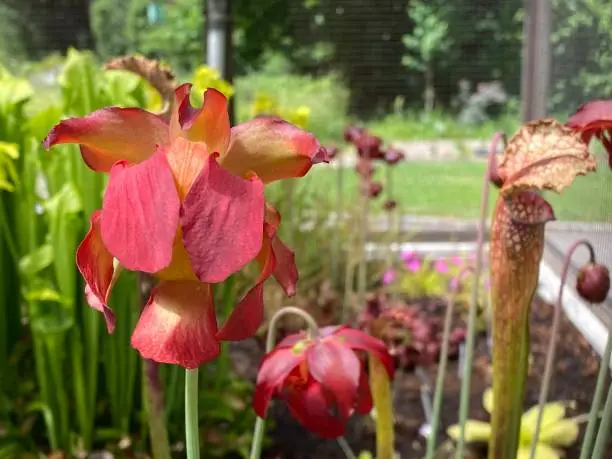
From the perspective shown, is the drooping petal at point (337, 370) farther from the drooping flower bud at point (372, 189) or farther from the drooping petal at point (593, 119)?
the drooping flower bud at point (372, 189)

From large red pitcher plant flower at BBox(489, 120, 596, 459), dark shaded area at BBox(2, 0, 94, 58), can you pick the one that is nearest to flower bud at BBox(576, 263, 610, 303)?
large red pitcher plant flower at BBox(489, 120, 596, 459)

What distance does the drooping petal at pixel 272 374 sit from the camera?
0.43m

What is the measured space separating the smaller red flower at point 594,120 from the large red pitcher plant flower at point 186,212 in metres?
0.17

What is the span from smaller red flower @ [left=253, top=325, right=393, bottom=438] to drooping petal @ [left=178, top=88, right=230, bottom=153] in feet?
0.62

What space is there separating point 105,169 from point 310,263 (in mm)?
1388

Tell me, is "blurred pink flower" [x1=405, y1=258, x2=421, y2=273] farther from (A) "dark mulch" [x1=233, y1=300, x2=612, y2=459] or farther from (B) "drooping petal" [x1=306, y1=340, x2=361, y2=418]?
(B) "drooping petal" [x1=306, y1=340, x2=361, y2=418]

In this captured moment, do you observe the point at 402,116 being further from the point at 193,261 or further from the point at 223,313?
the point at 193,261

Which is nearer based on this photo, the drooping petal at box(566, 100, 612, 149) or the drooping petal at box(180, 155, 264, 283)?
the drooping petal at box(180, 155, 264, 283)

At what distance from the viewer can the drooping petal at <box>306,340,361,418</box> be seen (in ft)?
1.46

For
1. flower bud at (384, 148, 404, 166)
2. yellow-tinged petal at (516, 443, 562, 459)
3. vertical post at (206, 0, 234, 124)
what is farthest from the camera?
vertical post at (206, 0, 234, 124)

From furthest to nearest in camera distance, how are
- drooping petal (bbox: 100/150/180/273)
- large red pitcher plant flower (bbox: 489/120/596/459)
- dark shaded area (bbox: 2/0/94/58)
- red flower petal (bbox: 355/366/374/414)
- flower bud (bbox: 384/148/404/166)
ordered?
dark shaded area (bbox: 2/0/94/58), flower bud (bbox: 384/148/404/166), red flower petal (bbox: 355/366/374/414), large red pitcher plant flower (bbox: 489/120/596/459), drooping petal (bbox: 100/150/180/273)

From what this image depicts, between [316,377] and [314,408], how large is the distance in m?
0.02

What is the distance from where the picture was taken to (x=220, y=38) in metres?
1.43

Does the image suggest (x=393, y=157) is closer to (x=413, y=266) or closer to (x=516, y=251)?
(x=413, y=266)
